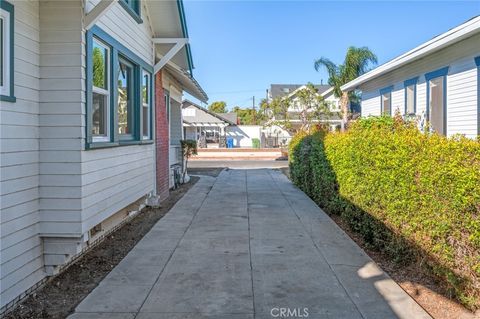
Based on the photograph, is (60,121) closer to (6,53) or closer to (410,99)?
(6,53)

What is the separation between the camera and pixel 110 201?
6.41 m

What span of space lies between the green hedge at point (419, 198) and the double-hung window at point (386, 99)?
23.4ft

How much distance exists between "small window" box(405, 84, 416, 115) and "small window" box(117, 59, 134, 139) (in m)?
8.01

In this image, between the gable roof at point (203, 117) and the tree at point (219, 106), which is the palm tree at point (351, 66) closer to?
the gable roof at point (203, 117)

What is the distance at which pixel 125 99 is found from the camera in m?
8.28

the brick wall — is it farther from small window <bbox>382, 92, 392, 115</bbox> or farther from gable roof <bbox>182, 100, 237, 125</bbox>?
gable roof <bbox>182, 100, 237, 125</bbox>

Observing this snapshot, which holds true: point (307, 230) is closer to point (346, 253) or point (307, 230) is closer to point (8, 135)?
point (346, 253)

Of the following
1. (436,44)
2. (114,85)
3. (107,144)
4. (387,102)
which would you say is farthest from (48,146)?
(387,102)

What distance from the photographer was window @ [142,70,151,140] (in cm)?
930

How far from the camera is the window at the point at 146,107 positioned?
9305mm

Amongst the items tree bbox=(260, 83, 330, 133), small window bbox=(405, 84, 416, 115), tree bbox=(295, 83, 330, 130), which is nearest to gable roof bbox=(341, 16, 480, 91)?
small window bbox=(405, 84, 416, 115)

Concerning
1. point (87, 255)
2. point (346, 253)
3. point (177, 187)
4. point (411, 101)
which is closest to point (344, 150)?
point (346, 253)

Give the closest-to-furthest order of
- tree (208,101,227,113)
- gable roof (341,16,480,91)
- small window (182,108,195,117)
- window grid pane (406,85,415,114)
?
Answer: gable roof (341,16,480,91)
window grid pane (406,85,415,114)
small window (182,108,195,117)
tree (208,101,227,113)

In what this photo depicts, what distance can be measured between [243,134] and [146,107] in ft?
131
